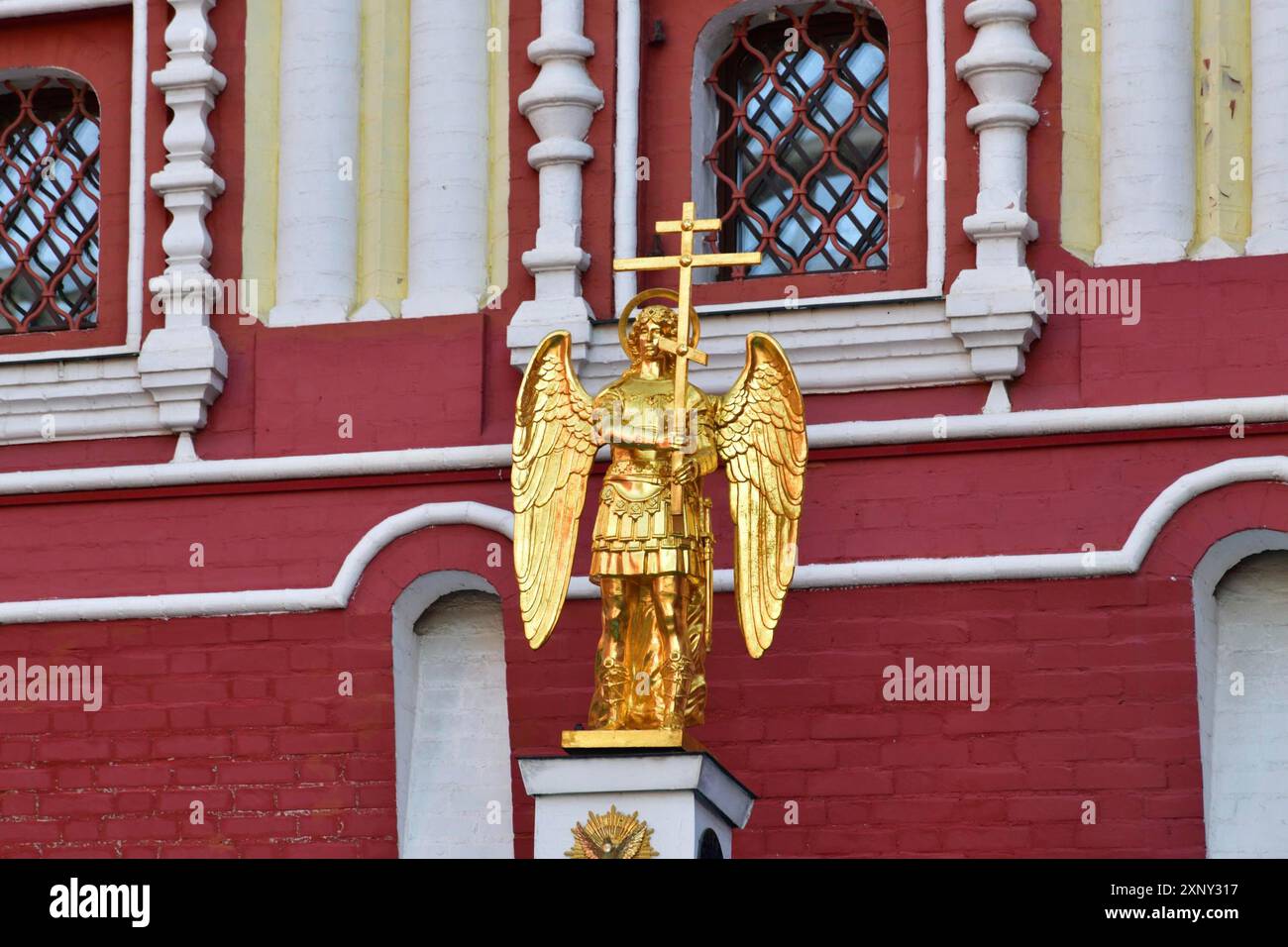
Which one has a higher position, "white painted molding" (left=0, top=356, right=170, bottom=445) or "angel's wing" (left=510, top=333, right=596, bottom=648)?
"white painted molding" (left=0, top=356, right=170, bottom=445)

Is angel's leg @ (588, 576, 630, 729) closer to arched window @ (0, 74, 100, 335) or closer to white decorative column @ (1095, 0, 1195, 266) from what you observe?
white decorative column @ (1095, 0, 1195, 266)

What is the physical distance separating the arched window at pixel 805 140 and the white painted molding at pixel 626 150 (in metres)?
0.39

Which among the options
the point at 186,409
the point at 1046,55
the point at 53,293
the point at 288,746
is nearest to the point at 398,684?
the point at 288,746

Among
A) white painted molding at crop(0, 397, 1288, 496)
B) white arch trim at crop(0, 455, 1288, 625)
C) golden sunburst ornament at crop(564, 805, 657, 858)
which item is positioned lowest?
golden sunburst ornament at crop(564, 805, 657, 858)

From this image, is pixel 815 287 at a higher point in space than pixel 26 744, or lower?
higher

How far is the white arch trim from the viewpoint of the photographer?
49.6 ft

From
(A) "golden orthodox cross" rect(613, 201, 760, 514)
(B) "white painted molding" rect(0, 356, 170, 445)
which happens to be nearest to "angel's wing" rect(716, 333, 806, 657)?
(A) "golden orthodox cross" rect(613, 201, 760, 514)

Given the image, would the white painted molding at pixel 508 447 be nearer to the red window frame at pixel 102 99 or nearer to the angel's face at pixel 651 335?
the red window frame at pixel 102 99

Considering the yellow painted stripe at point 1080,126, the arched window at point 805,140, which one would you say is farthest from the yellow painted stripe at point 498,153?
the yellow painted stripe at point 1080,126

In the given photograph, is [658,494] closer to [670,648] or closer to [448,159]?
[670,648]

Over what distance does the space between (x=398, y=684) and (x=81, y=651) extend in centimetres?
150

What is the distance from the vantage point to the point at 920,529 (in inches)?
610

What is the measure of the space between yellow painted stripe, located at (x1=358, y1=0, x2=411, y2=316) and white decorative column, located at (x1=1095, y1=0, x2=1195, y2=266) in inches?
127
